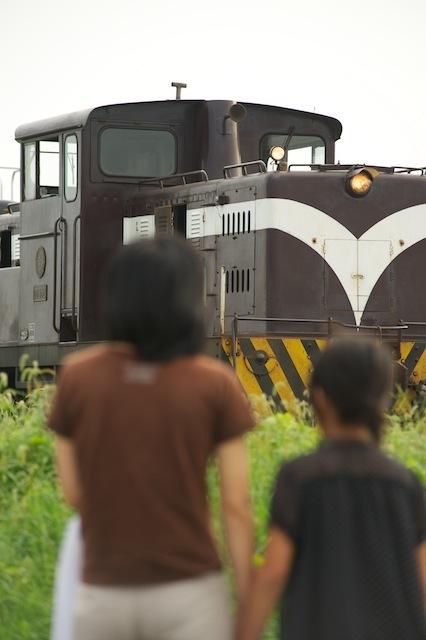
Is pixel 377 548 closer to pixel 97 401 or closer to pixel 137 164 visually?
pixel 97 401

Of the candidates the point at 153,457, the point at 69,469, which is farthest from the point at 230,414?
the point at 69,469

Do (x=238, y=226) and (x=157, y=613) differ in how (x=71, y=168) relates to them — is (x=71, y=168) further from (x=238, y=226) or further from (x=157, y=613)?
(x=157, y=613)

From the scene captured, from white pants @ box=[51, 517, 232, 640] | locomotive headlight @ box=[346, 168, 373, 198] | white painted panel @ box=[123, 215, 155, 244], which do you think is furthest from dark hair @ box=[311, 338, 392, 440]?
white painted panel @ box=[123, 215, 155, 244]

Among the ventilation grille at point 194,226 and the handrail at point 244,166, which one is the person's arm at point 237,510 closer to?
the handrail at point 244,166

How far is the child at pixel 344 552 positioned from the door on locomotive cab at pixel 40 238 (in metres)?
10.9

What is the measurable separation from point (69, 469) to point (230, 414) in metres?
0.47

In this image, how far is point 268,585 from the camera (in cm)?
339

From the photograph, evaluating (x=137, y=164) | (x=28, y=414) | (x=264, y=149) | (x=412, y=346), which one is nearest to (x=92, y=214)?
(x=137, y=164)

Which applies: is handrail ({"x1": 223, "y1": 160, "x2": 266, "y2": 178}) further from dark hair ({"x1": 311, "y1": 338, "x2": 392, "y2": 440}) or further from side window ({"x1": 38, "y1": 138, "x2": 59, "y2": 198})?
dark hair ({"x1": 311, "y1": 338, "x2": 392, "y2": 440})

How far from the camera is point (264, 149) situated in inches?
567

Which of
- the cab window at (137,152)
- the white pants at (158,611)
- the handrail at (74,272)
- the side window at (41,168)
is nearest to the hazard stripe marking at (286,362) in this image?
the handrail at (74,272)

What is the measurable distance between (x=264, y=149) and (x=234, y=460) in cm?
1119

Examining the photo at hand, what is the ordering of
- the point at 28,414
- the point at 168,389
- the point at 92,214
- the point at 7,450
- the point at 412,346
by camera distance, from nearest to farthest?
1. the point at 168,389
2. the point at 7,450
3. the point at 28,414
4. the point at 412,346
5. the point at 92,214

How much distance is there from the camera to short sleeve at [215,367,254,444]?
3355 millimetres
